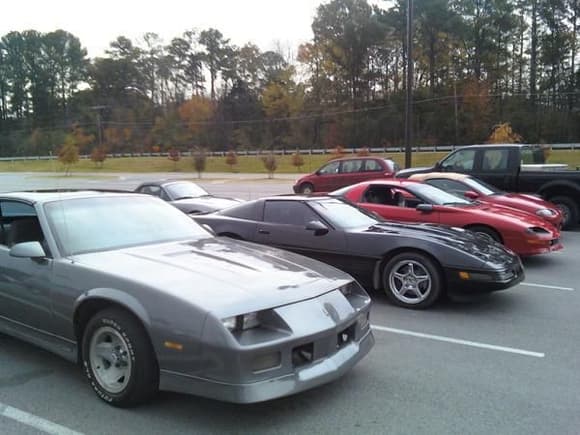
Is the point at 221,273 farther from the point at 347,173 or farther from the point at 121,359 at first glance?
the point at 347,173

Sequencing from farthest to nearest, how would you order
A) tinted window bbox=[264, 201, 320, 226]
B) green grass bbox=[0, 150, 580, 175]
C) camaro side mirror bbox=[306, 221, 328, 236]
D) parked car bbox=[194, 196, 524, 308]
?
green grass bbox=[0, 150, 580, 175]
tinted window bbox=[264, 201, 320, 226]
camaro side mirror bbox=[306, 221, 328, 236]
parked car bbox=[194, 196, 524, 308]

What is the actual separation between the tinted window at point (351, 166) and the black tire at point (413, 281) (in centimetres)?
1360

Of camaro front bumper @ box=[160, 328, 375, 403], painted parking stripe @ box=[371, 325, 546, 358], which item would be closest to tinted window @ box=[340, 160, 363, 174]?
painted parking stripe @ box=[371, 325, 546, 358]

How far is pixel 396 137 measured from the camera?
64375 millimetres

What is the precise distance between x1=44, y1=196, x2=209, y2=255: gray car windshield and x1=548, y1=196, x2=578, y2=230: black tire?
990 cm

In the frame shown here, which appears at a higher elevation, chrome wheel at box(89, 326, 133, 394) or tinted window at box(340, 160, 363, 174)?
tinted window at box(340, 160, 363, 174)

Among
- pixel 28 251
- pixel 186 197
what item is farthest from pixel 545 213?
pixel 28 251

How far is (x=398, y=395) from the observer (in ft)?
11.5

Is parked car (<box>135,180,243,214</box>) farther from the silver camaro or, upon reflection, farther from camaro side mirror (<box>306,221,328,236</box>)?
the silver camaro

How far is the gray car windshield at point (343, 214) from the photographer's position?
20.8 ft

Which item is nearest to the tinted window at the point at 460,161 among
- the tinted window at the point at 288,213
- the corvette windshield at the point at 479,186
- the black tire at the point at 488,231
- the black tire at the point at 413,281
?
the corvette windshield at the point at 479,186

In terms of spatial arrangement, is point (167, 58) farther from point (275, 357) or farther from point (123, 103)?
point (275, 357)

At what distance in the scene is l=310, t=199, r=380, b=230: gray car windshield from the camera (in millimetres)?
6344

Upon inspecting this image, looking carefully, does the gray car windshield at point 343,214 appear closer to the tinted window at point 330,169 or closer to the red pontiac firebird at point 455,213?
the red pontiac firebird at point 455,213
